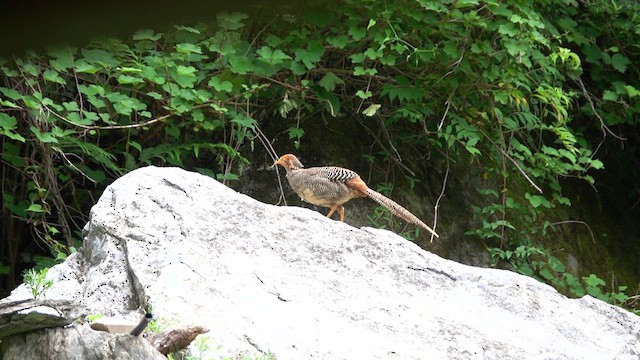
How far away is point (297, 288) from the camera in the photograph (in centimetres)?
488

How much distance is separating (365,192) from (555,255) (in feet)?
8.75

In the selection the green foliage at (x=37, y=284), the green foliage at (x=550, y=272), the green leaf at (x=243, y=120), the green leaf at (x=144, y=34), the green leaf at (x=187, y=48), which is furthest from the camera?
the green foliage at (x=550, y=272)

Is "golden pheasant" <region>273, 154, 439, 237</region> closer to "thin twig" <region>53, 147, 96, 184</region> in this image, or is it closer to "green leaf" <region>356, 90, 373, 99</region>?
"green leaf" <region>356, 90, 373, 99</region>

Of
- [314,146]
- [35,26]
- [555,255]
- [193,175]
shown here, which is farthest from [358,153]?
[35,26]

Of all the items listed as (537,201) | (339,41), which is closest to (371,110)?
(339,41)

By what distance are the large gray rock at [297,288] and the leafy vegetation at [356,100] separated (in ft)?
4.97

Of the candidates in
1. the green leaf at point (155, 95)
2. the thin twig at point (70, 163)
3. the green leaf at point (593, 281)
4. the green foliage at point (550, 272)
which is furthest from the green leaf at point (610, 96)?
the thin twig at point (70, 163)

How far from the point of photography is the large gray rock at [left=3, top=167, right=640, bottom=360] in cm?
444

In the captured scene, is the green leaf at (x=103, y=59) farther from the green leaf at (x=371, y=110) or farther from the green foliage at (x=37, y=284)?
the green foliage at (x=37, y=284)

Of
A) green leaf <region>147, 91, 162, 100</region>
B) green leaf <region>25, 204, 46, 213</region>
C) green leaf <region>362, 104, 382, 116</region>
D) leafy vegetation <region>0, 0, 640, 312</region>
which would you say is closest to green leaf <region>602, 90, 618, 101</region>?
leafy vegetation <region>0, 0, 640, 312</region>

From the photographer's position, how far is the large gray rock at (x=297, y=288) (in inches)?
175

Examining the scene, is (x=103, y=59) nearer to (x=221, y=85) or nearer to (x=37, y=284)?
(x=221, y=85)

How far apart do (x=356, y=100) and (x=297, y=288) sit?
11.7ft

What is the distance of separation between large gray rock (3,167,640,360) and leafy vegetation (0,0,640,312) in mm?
1516
